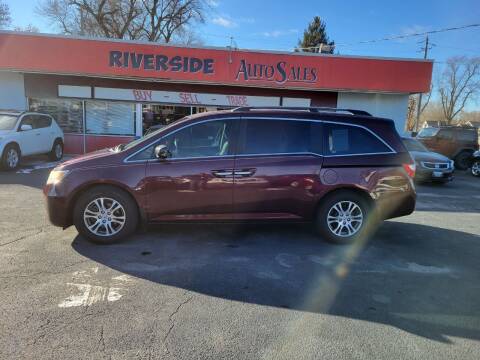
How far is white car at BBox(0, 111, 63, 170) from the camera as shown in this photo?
10406 mm

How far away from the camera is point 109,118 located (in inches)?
611

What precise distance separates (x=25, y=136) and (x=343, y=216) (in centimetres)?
997

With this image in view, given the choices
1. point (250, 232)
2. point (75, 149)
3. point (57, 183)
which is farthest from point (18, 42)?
point (250, 232)

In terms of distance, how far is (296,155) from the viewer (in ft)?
16.5

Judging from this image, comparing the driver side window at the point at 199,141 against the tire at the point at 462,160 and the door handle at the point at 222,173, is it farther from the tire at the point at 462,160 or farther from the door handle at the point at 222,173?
the tire at the point at 462,160

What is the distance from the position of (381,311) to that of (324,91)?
13.4m

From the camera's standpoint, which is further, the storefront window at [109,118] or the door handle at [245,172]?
the storefront window at [109,118]

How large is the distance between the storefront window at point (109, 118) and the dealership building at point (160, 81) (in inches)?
1.6

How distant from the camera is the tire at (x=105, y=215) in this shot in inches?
189

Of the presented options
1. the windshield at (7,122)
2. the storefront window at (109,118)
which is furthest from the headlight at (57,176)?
the storefront window at (109,118)

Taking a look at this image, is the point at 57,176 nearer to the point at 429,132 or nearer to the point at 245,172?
the point at 245,172

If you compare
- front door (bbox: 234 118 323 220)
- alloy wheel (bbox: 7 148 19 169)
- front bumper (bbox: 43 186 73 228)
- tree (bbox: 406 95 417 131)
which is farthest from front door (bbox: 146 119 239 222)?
tree (bbox: 406 95 417 131)

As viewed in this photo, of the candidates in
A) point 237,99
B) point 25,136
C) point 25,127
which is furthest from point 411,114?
point 25,127

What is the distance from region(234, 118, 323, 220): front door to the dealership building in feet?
31.8
